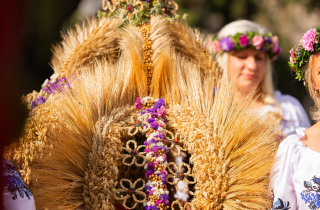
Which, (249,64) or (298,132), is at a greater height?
(249,64)

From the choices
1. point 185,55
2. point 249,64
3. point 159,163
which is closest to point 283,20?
point 249,64

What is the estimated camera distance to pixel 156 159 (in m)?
1.28

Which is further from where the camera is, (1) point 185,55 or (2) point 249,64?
(2) point 249,64

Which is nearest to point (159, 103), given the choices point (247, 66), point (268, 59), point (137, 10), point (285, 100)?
point (137, 10)

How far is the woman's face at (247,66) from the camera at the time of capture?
225 centimetres

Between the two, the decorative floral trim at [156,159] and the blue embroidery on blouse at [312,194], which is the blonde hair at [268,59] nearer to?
the decorative floral trim at [156,159]

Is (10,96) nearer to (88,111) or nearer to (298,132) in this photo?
(88,111)

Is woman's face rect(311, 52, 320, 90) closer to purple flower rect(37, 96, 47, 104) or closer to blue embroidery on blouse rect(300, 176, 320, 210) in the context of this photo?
blue embroidery on blouse rect(300, 176, 320, 210)

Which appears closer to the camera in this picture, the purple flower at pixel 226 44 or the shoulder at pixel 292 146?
the shoulder at pixel 292 146

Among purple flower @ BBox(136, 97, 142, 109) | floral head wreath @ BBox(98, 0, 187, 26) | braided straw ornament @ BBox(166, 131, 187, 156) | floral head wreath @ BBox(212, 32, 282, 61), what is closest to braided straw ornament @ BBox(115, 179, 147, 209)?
braided straw ornament @ BBox(166, 131, 187, 156)

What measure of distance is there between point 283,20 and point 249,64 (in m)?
3.36

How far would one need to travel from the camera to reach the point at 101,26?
5.30 feet

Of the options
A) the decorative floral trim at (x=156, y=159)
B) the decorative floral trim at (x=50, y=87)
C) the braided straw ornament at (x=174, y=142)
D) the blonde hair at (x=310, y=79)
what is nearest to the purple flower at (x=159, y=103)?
the decorative floral trim at (x=156, y=159)

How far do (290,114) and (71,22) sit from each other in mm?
2472
